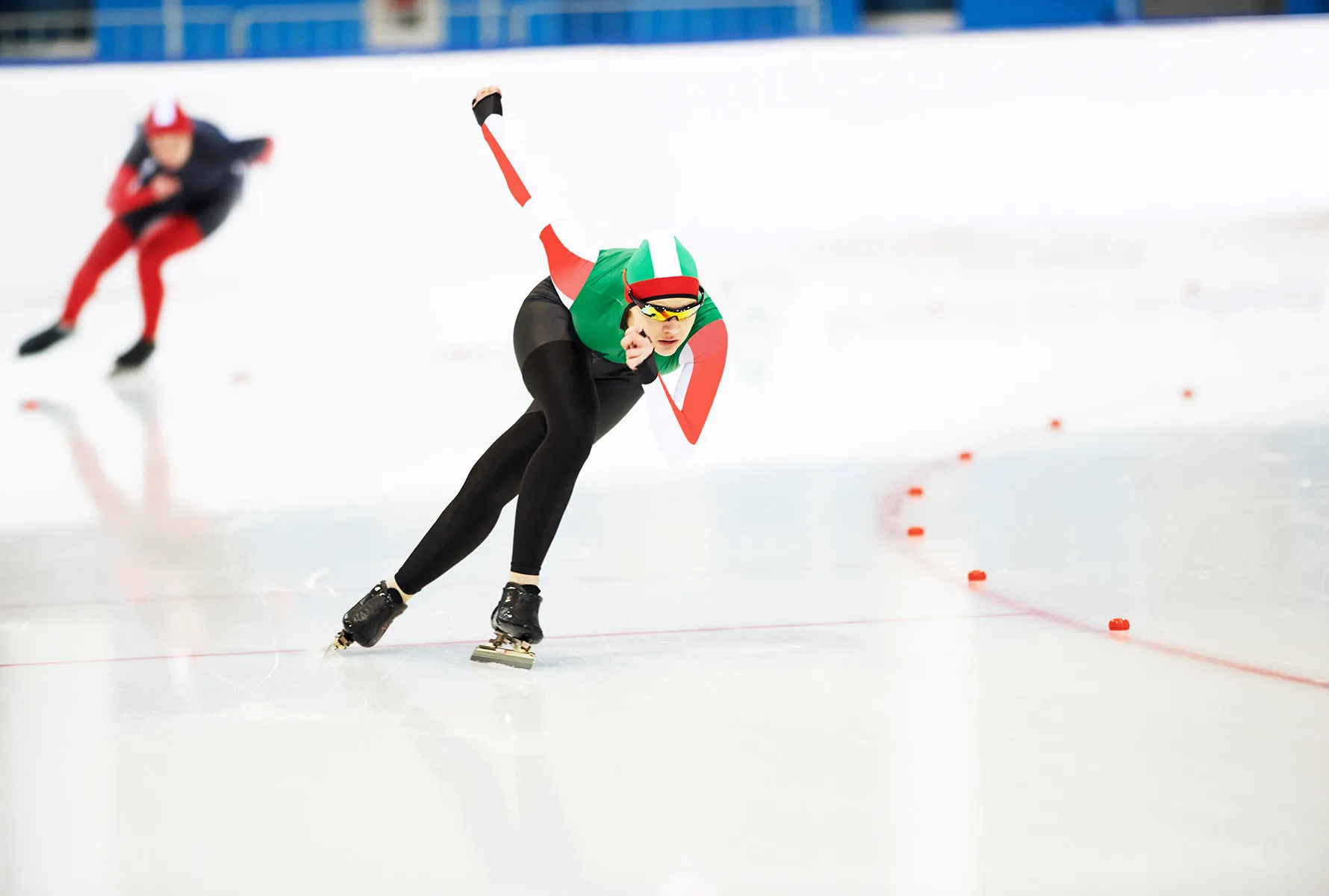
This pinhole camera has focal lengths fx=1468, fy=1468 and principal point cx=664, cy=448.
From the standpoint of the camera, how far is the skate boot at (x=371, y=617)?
273 centimetres

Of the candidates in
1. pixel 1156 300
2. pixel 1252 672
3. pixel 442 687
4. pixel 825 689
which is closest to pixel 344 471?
pixel 442 687

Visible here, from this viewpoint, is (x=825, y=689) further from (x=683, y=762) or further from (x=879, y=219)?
(x=879, y=219)

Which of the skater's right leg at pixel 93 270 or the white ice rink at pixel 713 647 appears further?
the skater's right leg at pixel 93 270

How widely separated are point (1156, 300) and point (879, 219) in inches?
96.5

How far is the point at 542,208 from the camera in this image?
9.32ft

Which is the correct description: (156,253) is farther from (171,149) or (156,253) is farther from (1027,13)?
(1027,13)

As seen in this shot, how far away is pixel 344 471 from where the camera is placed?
4.76 metres

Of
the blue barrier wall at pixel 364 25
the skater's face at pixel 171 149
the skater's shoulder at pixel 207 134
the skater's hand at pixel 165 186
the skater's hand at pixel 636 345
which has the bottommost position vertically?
the skater's hand at pixel 636 345

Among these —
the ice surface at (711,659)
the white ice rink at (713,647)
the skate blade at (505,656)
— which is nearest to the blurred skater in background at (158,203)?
the white ice rink at (713,647)

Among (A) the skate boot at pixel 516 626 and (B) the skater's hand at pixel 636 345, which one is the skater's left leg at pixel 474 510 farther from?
(B) the skater's hand at pixel 636 345

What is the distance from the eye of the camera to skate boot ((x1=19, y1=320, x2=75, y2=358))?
24.7 feet

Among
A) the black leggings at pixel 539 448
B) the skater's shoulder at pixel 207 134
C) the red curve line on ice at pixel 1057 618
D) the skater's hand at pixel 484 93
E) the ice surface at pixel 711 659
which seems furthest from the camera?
the skater's shoulder at pixel 207 134

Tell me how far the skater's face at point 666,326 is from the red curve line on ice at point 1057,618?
923mm

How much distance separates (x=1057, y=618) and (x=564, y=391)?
1072 mm
